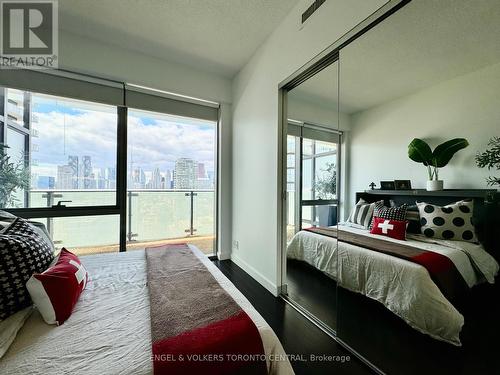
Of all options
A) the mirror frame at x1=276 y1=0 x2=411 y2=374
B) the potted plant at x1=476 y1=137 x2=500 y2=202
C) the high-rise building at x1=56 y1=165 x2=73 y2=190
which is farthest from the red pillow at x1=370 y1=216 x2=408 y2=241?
the high-rise building at x1=56 y1=165 x2=73 y2=190

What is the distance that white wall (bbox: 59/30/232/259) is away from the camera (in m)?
2.31

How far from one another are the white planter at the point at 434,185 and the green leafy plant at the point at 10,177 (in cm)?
362

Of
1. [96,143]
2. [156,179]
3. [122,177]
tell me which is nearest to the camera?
[96,143]

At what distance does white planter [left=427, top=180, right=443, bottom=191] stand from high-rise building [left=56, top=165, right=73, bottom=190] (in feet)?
11.2

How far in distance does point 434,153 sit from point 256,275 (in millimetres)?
2084

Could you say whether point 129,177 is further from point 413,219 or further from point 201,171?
point 413,219

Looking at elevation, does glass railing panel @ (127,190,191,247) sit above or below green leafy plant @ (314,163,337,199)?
below

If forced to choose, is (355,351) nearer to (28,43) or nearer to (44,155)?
(44,155)

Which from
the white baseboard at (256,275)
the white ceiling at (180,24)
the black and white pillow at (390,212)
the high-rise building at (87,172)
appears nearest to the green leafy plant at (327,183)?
the black and white pillow at (390,212)

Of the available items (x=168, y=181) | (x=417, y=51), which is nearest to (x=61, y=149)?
(x=168, y=181)

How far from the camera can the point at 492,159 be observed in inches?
39.9

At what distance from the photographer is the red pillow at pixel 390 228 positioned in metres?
1.45

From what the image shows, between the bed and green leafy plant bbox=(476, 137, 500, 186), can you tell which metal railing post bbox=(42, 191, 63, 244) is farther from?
green leafy plant bbox=(476, 137, 500, 186)

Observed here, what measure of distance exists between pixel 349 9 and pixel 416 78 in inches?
26.3
